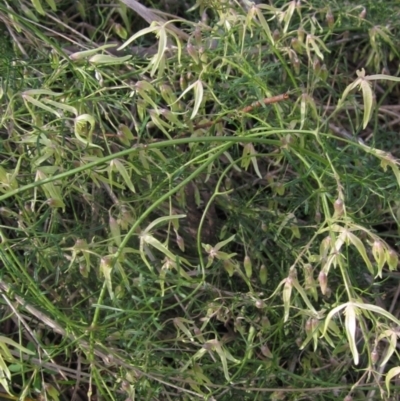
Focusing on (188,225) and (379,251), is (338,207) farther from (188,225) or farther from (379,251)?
(188,225)

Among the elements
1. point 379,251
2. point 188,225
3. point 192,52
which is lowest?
point 188,225

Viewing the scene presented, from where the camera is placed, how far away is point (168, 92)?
4.05 feet

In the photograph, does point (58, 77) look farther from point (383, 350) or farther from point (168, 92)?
point (383, 350)

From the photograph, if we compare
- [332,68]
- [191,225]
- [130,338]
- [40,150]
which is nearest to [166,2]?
[332,68]

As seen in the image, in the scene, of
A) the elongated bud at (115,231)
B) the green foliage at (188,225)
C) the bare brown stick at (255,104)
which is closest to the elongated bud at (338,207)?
the green foliage at (188,225)

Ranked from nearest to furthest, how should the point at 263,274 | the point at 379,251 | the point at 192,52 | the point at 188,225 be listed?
the point at 379,251
the point at 192,52
the point at 263,274
the point at 188,225

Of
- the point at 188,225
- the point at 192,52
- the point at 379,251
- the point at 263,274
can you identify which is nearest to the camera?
the point at 379,251

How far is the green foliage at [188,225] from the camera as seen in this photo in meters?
1.13

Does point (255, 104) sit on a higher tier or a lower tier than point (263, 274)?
higher

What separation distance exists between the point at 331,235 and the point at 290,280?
0.09 metres

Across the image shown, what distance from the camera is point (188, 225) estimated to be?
60.2 inches

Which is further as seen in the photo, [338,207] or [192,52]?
[192,52]

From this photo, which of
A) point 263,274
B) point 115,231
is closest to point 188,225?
point 263,274

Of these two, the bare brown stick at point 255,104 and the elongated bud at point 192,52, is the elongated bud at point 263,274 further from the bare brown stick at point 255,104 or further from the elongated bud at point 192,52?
the elongated bud at point 192,52
